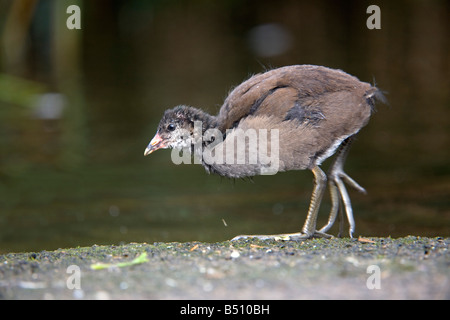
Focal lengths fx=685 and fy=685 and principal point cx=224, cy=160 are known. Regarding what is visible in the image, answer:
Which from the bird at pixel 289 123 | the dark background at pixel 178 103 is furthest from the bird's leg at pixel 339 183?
the dark background at pixel 178 103

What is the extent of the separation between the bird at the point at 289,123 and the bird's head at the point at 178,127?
0.22 metres

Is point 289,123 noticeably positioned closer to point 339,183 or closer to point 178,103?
point 339,183

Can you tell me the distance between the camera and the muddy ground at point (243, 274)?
3.60 metres

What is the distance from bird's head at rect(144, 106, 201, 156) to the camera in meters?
5.71

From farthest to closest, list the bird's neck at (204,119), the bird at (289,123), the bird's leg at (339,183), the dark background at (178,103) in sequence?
the dark background at (178,103), the bird's leg at (339,183), the bird's neck at (204,119), the bird at (289,123)

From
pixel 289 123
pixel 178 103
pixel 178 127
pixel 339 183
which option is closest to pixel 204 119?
pixel 178 127

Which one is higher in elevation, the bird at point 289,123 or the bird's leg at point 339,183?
the bird at point 289,123

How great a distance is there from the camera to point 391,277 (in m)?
3.75

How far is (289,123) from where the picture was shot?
5246 mm

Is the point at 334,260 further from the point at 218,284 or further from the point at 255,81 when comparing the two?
the point at 255,81

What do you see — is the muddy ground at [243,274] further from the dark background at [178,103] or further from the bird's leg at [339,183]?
the dark background at [178,103]

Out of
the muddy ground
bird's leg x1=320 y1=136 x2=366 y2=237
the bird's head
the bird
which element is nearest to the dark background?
bird's leg x1=320 y1=136 x2=366 y2=237

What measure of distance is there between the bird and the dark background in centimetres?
145

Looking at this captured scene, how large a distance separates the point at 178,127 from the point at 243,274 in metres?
2.13
